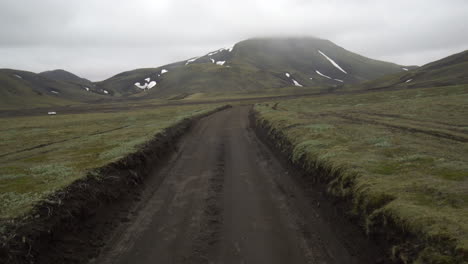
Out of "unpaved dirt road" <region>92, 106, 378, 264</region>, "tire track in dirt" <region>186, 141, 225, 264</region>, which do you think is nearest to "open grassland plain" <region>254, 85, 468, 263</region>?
"unpaved dirt road" <region>92, 106, 378, 264</region>

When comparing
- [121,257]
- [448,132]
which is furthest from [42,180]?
[448,132]

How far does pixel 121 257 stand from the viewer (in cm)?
940

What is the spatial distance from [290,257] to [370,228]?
9.83 feet

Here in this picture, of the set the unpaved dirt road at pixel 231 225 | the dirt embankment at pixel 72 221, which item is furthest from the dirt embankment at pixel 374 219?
the dirt embankment at pixel 72 221

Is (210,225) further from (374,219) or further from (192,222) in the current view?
(374,219)

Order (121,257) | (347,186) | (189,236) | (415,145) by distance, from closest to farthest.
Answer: (121,257)
(189,236)
(347,186)
(415,145)

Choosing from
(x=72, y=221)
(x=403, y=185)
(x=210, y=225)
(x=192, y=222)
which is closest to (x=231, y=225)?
(x=210, y=225)

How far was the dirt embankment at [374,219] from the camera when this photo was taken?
7.21 meters

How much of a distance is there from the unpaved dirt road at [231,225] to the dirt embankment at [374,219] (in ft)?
1.70

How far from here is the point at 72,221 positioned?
11.1 m

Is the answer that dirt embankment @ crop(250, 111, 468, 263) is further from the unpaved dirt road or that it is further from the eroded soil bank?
the unpaved dirt road

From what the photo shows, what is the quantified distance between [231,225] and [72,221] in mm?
6298

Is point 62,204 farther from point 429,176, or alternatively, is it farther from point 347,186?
point 429,176

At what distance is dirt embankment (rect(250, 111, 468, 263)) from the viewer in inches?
284
